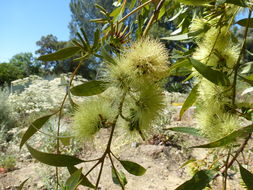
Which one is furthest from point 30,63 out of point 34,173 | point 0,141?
point 34,173

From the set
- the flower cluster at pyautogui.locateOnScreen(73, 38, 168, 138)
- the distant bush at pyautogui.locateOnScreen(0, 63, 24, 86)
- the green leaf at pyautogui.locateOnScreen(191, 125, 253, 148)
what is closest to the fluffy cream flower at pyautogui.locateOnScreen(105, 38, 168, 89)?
the flower cluster at pyautogui.locateOnScreen(73, 38, 168, 138)

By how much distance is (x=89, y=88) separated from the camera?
52 centimetres

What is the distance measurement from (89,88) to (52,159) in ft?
0.58

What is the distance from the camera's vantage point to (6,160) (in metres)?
2.78

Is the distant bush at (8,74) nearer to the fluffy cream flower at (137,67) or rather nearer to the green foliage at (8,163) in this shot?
the green foliage at (8,163)

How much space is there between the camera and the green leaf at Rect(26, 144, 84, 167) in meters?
0.49

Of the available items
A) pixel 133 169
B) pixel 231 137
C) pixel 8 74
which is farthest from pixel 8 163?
pixel 8 74

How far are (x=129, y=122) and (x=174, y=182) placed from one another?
6.62 feet

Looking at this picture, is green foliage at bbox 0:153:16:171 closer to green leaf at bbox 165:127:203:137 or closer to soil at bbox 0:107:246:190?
soil at bbox 0:107:246:190

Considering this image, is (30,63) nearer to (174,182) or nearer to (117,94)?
(174,182)

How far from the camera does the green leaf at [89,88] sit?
50 centimetres

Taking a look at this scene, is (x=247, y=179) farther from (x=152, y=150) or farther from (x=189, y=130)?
(x=152, y=150)

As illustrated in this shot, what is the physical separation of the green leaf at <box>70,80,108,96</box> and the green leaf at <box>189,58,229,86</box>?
0.70 feet

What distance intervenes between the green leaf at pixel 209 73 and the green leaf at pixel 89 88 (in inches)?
8.5
